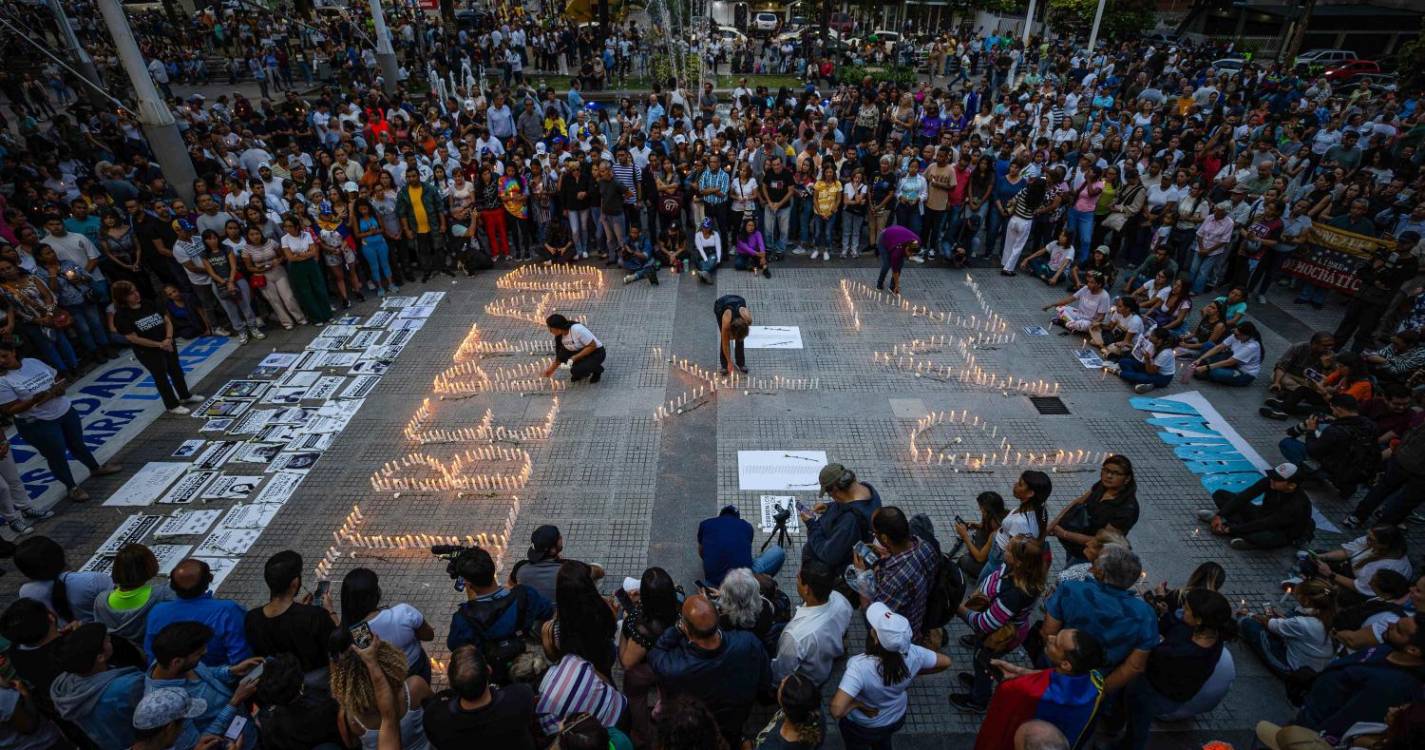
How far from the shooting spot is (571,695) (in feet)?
12.0

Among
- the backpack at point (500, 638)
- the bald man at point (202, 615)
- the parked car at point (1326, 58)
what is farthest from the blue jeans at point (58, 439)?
the parked car at point (1326, 58)

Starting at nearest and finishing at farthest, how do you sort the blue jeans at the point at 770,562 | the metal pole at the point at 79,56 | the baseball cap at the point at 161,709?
the baseball cap at the point at 161,709 < the blue jeans at the point at 770,562 < the metal pole at the point at 79,56

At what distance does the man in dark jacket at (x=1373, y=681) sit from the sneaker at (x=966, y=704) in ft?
6.33

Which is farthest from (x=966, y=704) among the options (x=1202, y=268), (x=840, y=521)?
(x=1202, y=268)

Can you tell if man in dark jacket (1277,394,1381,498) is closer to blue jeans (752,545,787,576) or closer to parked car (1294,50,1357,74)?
blue jeans (752,545,787,576)

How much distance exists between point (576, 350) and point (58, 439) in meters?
5.31

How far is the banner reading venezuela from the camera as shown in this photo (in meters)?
10.5

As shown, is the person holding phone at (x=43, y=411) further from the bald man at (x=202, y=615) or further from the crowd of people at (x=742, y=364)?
the bald man at (x=202, y=615)

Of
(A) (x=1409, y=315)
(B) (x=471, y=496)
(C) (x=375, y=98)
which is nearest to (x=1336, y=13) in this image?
(A) (x=1409, y=315)

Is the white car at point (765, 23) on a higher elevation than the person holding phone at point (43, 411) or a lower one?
higher

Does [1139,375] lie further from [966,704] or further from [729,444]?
[966,704]

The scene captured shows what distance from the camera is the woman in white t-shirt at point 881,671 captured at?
11.9 ft

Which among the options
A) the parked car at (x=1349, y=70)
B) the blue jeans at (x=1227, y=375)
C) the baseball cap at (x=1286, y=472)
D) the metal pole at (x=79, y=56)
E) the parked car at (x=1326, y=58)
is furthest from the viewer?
the parked car at (x=1326, y=58)

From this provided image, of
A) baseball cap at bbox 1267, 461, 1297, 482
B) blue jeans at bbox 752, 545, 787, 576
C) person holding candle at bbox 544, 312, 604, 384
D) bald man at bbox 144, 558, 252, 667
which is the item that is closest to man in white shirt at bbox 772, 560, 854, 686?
blue jeans at bbox 752, 545, 787, 576
